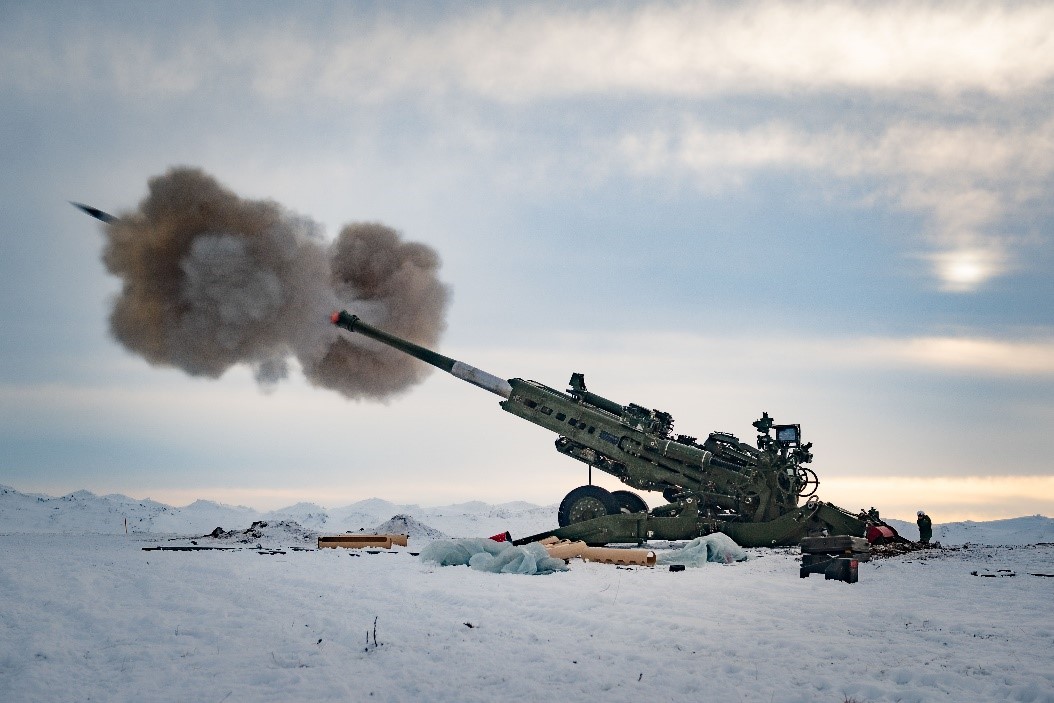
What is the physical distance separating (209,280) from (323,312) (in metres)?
2.97

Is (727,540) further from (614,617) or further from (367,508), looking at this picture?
(367,508)

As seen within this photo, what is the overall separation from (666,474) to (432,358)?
6.77m

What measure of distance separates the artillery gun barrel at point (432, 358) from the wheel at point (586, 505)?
3157 millimetres

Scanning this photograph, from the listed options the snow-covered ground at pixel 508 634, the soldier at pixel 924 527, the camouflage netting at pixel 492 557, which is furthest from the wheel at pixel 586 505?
the soldier at pixel 924 527

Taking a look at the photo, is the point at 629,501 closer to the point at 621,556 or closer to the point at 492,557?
the point at 621,556

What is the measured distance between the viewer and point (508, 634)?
960 cm

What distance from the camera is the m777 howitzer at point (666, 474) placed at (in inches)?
845

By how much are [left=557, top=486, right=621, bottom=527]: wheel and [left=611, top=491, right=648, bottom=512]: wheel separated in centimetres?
18

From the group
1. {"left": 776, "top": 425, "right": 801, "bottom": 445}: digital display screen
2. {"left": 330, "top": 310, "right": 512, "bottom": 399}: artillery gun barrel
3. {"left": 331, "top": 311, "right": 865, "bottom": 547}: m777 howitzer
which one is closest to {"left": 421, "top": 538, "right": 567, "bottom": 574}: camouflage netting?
{"left": 331, "top": 311, "right": 865, "bottom": 547}: m777 howitzer

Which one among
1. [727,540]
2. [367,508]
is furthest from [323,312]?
[367,508]

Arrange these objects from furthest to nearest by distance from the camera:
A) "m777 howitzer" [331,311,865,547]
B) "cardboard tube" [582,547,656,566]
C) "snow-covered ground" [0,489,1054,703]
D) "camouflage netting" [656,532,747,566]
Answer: "m777 howitzer" [331,311,865,547], "camouflage netting" [656,532,747,566], "cardboard tube" [582,547,656,566], "snow-covered ground" [0,489,1054,703]

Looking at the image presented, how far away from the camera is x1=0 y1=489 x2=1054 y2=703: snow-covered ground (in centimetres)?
766

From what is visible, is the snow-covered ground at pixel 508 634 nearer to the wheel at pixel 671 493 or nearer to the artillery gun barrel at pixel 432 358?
the wheel at pixel 671 493

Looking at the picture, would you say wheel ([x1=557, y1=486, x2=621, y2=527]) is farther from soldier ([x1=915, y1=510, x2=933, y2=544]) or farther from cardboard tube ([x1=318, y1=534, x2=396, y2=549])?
soldier ([x1=915, y1=510, x2=933, y2=544])
